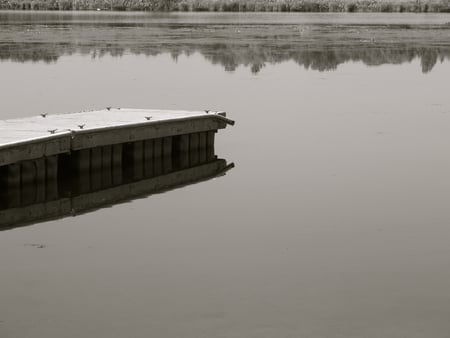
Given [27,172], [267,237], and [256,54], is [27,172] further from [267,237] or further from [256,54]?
[256,54]

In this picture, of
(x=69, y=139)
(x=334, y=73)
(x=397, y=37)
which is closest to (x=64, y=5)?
(x=397, y=37)

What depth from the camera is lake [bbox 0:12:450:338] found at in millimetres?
9023

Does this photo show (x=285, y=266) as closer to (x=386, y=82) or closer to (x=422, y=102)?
(x=422, y=102)

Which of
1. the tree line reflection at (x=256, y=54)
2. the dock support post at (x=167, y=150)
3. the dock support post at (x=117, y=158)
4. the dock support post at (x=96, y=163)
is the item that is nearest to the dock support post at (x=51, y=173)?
the dock support post at (x=96, y=163)

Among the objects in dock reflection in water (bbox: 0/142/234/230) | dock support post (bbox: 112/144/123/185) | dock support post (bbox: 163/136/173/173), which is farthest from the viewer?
dock support post (bbox: 163/136/173/173)

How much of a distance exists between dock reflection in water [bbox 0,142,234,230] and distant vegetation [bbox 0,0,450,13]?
3046 inches

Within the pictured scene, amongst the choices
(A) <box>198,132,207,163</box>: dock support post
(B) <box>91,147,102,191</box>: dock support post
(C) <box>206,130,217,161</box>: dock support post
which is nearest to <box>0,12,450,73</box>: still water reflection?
(C) <box>206,130,217,161</box>: dock support post

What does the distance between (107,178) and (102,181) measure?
7.2 inches

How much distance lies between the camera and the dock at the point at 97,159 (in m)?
13.4

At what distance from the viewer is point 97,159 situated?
1507 cm

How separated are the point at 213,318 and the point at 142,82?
1917cm

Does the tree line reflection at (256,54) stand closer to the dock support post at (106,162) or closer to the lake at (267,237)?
the lake at (267,237)

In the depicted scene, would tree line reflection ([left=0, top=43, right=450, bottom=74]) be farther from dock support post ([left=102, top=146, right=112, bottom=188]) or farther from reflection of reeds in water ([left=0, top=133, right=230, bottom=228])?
dock support post ([left=102, top=146, right=112, bottom=188])

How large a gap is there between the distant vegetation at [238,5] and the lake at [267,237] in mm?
68293
